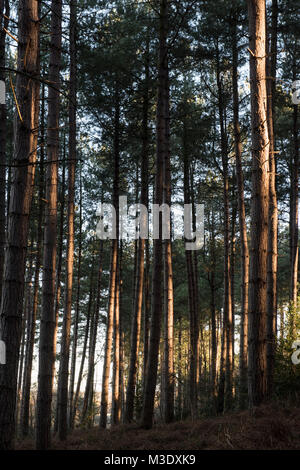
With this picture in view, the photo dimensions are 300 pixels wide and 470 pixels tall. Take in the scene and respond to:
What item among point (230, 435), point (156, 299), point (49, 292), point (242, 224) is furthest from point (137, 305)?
point (230, 435)

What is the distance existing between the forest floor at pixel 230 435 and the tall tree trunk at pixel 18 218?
9.33 ft

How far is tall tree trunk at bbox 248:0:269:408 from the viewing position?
6.09 meters

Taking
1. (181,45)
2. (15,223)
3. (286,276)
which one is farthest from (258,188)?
(286,276)

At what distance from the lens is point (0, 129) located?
297 inches

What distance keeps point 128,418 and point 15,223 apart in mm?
7713

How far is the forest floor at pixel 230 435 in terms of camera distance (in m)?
5.03

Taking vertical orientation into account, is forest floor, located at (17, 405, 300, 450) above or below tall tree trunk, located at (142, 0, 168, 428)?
below

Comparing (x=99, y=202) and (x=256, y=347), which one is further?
(x=99, y=202)

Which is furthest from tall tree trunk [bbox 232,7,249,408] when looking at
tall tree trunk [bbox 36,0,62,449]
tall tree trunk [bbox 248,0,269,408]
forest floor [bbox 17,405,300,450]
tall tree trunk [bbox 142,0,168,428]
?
tall tree trunk [bbox 36,0,62,449]

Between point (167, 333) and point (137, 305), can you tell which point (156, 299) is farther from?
point (137, 305)

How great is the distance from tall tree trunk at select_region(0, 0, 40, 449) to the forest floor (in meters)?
2.85

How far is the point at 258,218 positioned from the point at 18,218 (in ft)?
12.5

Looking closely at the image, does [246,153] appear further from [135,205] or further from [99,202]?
[99,202]

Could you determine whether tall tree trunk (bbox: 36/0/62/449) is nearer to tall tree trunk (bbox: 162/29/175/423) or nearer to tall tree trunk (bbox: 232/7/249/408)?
tall tree trunk (bbox: 162/29/175/423)
